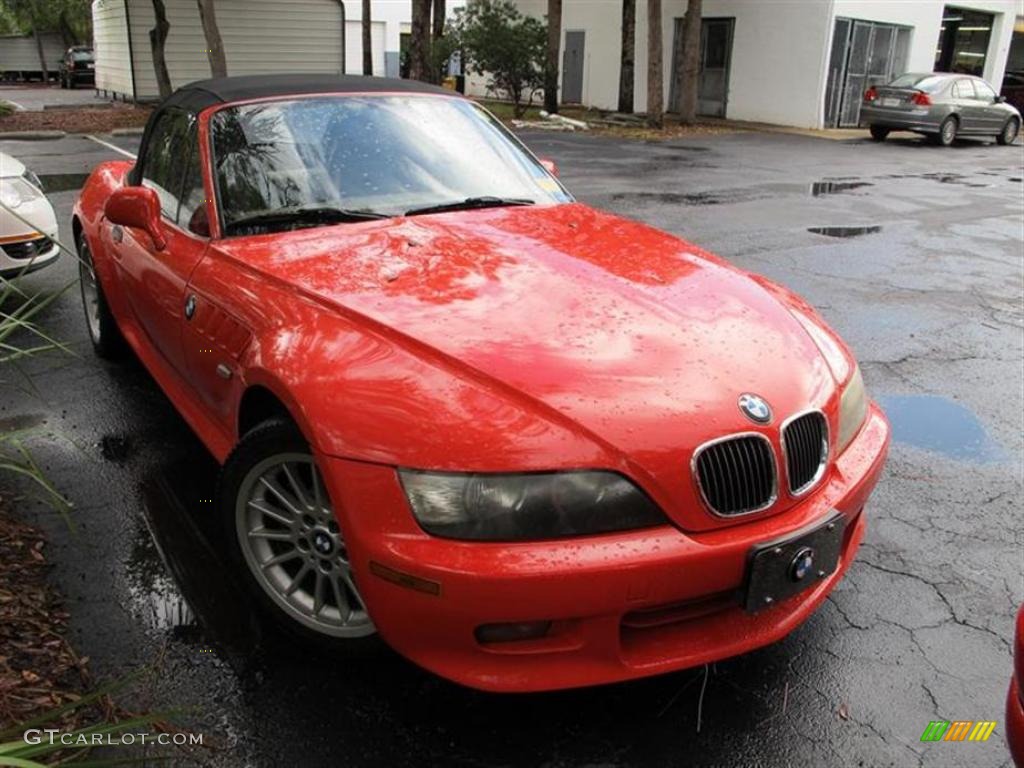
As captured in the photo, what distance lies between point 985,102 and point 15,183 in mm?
22569

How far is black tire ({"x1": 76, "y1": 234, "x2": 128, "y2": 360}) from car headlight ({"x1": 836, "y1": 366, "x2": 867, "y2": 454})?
145 inches

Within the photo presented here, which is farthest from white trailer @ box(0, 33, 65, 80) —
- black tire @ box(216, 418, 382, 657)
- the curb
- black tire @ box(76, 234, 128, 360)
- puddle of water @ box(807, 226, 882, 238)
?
black tire @ box(216, 418, 382, 657)

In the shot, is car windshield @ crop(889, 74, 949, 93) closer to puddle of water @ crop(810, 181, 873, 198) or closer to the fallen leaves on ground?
puddle of water @ crop(810, 181, 873, 198)

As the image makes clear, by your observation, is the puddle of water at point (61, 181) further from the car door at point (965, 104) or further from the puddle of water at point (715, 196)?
the car door at point (965, 104)

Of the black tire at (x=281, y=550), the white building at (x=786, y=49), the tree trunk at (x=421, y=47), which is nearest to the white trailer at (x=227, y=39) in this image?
the tree trunk at (x=421, y=47)

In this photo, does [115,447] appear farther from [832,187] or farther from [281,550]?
[832,187]

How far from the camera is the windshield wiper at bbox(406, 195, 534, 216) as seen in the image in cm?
353

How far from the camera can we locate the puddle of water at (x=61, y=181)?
10.9m

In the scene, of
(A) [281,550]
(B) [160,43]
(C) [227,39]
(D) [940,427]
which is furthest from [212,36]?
(A) [281,550]

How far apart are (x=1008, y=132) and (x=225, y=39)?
70.7ft

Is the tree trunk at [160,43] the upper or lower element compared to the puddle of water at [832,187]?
upper

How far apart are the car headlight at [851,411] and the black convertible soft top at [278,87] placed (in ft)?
8.10

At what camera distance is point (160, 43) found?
21.6 metres

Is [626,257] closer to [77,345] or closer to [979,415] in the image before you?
[979,415]
